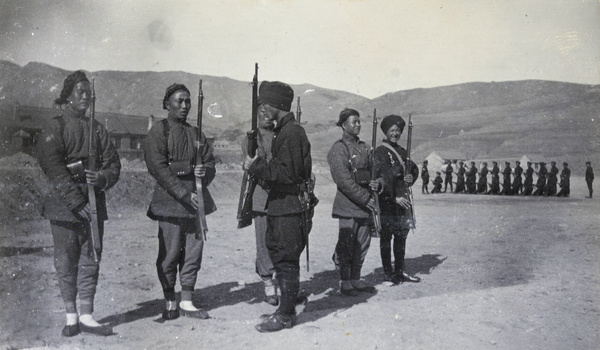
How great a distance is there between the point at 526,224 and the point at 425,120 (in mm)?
Answer: 47889

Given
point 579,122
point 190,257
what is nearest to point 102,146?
point 190,257

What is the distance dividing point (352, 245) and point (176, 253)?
6.77 feet

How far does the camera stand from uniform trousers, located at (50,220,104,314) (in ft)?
13.0

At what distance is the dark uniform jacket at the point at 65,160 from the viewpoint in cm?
392

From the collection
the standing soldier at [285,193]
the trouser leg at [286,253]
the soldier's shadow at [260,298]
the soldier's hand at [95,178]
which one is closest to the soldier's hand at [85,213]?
the soldier's hand at [95,178]

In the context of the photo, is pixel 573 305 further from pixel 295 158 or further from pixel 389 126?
pixel 295 158

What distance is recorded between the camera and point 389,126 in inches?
238

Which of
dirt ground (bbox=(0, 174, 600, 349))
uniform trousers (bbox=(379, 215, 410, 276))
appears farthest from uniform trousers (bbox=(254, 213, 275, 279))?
uniform trousers (bbox=(379, 215, 410, 276))

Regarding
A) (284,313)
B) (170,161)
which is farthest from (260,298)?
(170,161)

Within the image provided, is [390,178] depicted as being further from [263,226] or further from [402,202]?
[263,226]

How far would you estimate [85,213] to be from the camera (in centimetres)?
399

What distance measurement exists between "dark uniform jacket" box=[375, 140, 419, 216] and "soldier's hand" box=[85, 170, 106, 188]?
319 cm

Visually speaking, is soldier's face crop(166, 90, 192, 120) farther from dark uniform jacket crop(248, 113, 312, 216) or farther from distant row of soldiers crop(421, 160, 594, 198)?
distant row of soldiers crop(421, 160, 594, 198)

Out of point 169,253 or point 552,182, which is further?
point 552,182
